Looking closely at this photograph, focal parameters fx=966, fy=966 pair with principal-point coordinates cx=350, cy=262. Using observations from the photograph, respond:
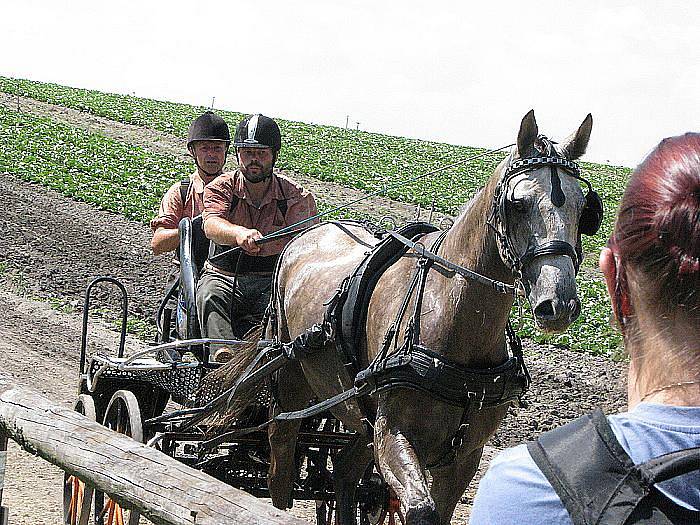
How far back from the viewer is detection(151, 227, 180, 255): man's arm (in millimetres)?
6672

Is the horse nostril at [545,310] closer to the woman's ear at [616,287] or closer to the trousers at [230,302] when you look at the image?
the woman's ear at [616,287]

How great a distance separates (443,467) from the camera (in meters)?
4.20

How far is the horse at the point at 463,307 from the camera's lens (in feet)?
11.9

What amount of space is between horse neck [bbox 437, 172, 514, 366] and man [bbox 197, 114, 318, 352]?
76.5 inches

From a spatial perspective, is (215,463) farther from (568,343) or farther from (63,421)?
(568,343)

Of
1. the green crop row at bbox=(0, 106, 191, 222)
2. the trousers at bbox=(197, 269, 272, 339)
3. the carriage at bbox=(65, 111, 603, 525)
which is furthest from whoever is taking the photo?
the green crop row at bbox=(0, 106, 191, 222)

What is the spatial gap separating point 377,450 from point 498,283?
88 centimetres

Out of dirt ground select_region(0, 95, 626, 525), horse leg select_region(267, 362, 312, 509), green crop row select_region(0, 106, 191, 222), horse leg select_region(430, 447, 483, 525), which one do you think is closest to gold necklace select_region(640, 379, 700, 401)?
horse leg select_region(430, 447, 483, 525)

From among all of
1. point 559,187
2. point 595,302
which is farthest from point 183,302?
point 595,302

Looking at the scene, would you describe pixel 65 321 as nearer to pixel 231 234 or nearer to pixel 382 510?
pixel 231 234

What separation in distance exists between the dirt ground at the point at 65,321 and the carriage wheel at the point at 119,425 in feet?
2.22

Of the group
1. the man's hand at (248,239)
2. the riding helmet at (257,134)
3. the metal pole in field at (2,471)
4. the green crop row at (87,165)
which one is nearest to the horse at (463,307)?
the man's hand at (248,239)

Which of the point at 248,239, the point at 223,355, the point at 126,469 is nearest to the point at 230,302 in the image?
the point at 223,355

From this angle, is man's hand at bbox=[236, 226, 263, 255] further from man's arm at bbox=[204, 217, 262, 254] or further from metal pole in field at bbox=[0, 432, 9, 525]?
A: metal pole in field at bbox=[0, 432, 9, 525]
